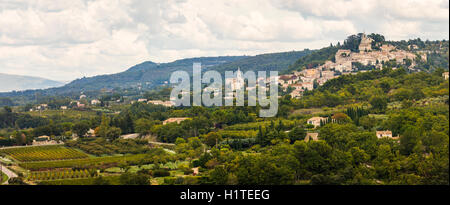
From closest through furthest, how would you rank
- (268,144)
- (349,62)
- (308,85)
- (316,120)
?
(268,144) < (316,120) < (308,85) < (349,62)

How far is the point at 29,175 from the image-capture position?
2714cm

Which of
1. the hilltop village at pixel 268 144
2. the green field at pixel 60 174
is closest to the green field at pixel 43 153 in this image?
the hilltop village at pixel 268 144

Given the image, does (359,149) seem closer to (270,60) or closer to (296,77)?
(296,77)

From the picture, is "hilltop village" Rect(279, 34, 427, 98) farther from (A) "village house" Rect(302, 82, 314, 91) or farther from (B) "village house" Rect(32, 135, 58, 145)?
(B) "village house" Rect(32, 135, 58, 145)

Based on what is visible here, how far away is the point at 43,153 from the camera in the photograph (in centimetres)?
3519

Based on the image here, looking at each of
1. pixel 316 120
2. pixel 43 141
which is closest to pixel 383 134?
pixel 316 120

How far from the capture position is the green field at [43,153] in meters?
33.1

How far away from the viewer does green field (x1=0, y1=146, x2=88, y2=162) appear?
109ft

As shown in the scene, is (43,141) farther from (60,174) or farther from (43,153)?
(60,174)

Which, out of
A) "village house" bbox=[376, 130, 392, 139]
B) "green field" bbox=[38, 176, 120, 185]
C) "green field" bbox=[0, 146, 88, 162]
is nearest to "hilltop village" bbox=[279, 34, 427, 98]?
"village house" bbox=[376, 130, 392, 139]

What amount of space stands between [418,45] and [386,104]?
5431 cm

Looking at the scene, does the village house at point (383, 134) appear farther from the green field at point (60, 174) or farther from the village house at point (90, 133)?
the village house at point (90, 133)

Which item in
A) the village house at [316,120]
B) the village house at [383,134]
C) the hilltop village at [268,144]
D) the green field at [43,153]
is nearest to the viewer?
the hilltop village at [268,144]

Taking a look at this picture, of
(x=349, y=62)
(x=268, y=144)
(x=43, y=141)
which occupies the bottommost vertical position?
(x=43, y=141)
